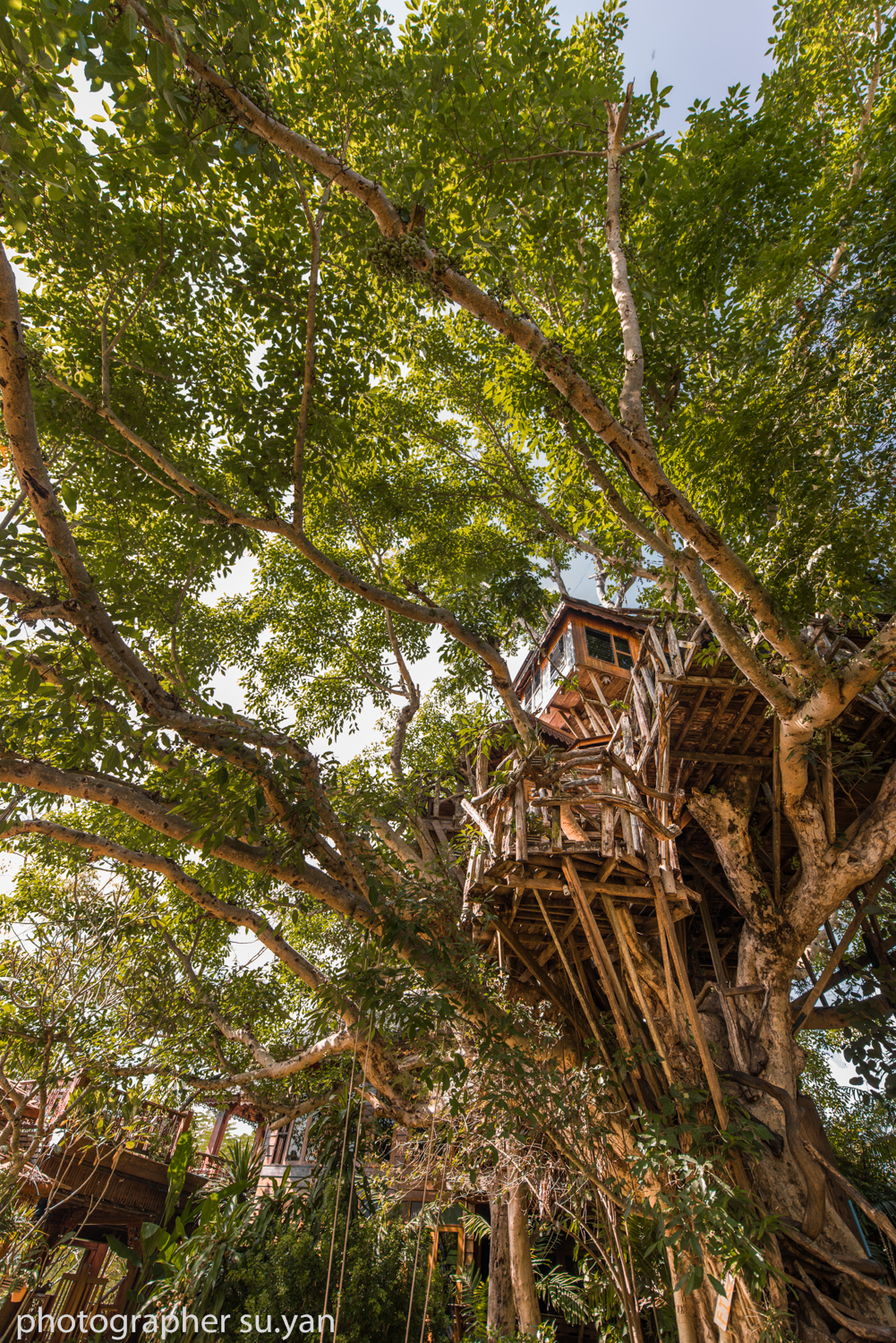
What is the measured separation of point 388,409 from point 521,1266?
10545 mm

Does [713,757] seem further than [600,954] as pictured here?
Yes

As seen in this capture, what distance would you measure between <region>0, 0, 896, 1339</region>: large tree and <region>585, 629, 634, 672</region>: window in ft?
15.8

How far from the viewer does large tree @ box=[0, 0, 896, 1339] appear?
3.79m

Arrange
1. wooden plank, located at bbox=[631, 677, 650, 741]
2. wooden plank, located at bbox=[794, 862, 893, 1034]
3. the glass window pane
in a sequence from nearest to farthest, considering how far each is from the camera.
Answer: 1. wooden plank, located at bbox=[794, 862, 893, 1034]
2. wooden plank, located at bbox=[631, 677, 650, 741]
3. the glass window pane

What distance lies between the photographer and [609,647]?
45.7ft

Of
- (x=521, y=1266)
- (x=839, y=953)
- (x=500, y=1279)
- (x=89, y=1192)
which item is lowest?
(x=89, y=1192)

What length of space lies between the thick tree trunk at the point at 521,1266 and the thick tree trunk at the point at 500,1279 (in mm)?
164

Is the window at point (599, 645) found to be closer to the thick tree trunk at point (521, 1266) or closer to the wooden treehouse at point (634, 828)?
the wooden treehouse at point (634, 828)

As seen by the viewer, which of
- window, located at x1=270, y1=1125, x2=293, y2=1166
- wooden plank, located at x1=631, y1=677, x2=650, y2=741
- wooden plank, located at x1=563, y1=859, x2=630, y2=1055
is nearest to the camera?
wooden plank, located at x1=563, y1=859, x2=630, y2=1055

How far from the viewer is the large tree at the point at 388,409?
12.4 feet

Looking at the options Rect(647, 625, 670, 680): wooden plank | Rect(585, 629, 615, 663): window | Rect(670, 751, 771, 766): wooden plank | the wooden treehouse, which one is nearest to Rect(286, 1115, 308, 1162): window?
the wooden treehouse

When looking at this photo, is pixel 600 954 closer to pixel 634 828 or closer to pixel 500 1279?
pixel 634 828

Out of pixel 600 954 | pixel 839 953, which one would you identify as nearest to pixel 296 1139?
pixel 600 954

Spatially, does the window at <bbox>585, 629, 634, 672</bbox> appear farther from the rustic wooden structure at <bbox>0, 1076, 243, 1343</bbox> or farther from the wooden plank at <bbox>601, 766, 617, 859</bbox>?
the rustic wooden structure at <bbox>0, 1076, 243, 1343</bbox>
